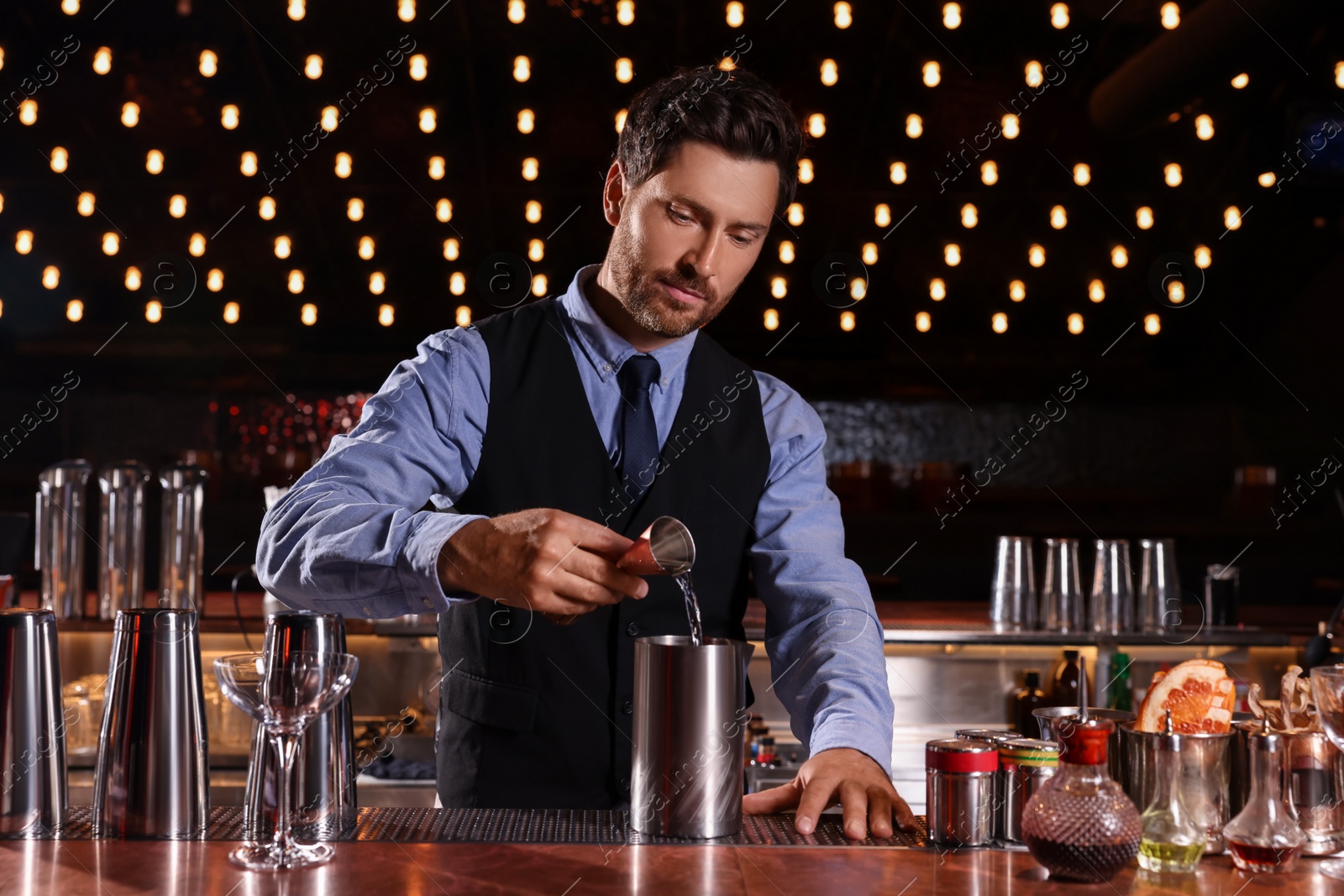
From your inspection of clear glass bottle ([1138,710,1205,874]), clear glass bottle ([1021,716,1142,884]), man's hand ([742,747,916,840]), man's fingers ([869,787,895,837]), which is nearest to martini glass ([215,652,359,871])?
man's hand ([742,747,916,840])

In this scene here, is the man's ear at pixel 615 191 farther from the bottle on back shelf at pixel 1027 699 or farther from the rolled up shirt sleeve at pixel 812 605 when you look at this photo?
the bottle on back shelf at pixel 1027 699

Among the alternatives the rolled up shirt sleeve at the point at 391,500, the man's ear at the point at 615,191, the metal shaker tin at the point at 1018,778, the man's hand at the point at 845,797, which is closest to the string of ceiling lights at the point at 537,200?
the man's ear at the point at 615,191

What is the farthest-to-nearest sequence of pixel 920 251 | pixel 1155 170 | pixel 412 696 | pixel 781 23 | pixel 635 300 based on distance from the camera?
pixel 920 251 < pixel 1155 170 < pixel 781 23 < pixel 412 696 < pixel 635 300

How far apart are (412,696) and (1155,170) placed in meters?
2.87

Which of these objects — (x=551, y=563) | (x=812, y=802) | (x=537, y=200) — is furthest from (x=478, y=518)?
(x=537, y=200)

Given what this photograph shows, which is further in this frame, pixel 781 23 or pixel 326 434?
pixel 326 434

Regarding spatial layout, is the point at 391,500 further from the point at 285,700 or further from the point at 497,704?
the point at 285,700

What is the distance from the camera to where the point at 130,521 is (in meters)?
3.21

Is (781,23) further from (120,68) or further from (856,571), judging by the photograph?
(856,571)

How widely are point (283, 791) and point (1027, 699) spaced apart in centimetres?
241

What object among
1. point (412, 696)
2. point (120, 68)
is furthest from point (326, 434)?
point (412, 696)

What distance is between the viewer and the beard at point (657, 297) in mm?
1769

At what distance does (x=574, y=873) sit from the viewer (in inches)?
46.3

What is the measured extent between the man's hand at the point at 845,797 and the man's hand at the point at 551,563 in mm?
344
